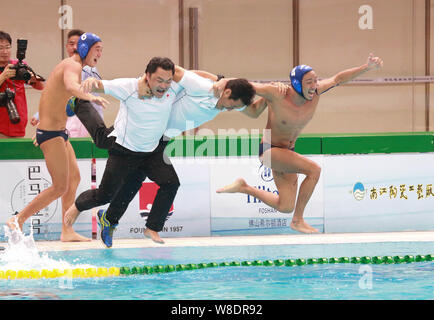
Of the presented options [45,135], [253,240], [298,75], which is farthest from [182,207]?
[298,75]

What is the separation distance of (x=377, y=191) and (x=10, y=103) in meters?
4.54

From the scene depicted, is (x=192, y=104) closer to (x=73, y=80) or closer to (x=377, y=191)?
(x=73, y=80)

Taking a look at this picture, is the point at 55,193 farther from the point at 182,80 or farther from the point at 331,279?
the point at 331,279

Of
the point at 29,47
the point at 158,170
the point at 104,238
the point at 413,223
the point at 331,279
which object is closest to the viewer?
the point at 331,279

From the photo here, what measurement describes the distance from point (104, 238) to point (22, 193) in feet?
6.65

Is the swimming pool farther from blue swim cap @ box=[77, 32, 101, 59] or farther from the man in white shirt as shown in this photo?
blue swim cap @ box=[77, 32, 101, 59]

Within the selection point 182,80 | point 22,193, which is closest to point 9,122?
point 22,193

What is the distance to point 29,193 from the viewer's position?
9711mm

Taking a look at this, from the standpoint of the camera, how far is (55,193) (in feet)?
27.8

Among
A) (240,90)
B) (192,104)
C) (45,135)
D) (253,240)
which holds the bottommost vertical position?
(253,240)

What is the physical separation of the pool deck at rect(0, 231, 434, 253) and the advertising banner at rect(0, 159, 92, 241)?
0.71 feet

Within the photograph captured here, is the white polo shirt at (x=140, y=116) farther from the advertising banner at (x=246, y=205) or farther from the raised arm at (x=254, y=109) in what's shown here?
the advertising banner at (x=246, y=205)

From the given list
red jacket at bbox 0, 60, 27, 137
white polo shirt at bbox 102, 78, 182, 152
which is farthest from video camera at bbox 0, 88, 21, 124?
white polo shirt at bbox 102, 78, 182, 152

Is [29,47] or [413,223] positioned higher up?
[29,47]
